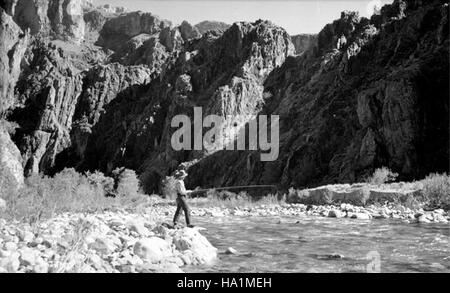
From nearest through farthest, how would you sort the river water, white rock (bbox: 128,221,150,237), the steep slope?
1. the river water
2. white rock (bbox: 128,221,150,237)
3. the steep slope

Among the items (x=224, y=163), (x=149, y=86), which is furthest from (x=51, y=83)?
(x=224, y=163)

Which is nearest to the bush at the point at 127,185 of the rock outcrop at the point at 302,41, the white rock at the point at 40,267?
the white rock at the point at 40,267

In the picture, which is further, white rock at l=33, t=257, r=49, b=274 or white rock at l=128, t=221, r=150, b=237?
white rock at l=128, t=221, r=150, b=237

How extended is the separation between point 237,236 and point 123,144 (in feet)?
371

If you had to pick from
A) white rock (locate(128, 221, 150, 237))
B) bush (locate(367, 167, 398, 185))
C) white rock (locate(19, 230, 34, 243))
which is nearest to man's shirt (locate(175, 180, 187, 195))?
white rock (locate(128, 221, 150, 237))

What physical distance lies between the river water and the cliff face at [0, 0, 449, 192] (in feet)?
33.7

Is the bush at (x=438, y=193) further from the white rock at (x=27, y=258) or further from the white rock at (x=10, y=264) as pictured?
the white rock at (x=10, y=264)

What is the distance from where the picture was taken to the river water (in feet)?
27.6

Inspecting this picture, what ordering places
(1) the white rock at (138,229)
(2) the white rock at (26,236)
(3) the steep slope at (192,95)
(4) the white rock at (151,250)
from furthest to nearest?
(3) the steep slope at (192,95), (1) the white rock at (138,229), (2) the white rock at (26,236), (4) the white rock at (151,250)

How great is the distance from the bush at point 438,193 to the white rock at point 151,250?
17.2m

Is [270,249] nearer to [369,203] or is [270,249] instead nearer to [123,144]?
[369,203]

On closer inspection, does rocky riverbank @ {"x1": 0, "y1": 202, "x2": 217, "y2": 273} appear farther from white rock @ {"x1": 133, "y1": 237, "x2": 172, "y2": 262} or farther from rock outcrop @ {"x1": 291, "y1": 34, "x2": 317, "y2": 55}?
rock outcrop @ {"x1": 291, "y1": 34, "x2": 317, "y2": 55}

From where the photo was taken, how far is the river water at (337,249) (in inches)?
331

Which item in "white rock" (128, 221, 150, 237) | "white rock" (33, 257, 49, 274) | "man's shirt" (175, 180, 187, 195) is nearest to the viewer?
"white rock" (33, 257, 49, 274)
